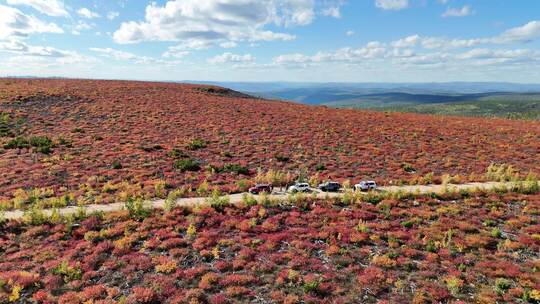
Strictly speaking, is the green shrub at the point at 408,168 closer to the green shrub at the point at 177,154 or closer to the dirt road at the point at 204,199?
the dirt road at the point at 204,199

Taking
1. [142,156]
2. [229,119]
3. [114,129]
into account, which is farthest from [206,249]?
[229,119]

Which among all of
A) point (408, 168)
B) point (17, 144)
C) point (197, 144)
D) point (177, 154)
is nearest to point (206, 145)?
point (197, 144)

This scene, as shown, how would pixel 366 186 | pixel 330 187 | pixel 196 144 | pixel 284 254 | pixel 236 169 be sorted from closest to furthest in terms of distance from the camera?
pixel 284 254, pixel 330 187, pixel 366 186, pixel 236 169, pixel 196 144

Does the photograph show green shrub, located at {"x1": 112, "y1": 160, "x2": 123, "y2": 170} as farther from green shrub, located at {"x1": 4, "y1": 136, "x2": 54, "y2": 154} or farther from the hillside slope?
green shrub, located at {"x1": 4, "y1": 136, "x2": 54, "y2": 154}

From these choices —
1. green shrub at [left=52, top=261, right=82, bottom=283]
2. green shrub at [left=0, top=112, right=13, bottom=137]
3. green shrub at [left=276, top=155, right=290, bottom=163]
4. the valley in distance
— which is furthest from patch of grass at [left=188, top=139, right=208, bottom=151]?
green shrub at [left=52, top=261, right=82, bottom=283]

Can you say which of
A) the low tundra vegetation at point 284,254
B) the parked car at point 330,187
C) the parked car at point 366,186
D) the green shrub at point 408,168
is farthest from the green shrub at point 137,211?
the green shrub at point 408,168

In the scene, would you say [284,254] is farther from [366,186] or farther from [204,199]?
[366,186]
